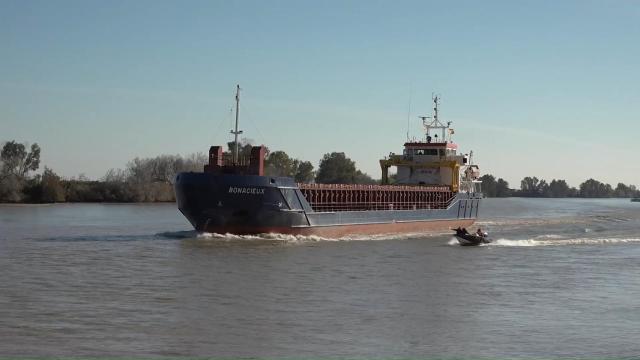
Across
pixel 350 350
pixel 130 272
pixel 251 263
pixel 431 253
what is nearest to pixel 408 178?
pixel 431 253

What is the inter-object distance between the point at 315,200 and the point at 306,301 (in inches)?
793

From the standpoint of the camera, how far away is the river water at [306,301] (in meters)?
14.2

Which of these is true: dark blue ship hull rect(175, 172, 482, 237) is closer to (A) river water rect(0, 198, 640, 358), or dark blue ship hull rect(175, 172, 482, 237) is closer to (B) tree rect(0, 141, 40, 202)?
(A) river water rect(0, 198, 640, 358)

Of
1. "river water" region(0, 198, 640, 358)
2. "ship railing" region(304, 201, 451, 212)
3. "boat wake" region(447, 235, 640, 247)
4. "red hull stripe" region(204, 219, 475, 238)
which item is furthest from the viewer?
"ship railing" region(304, 201, 451, 212)

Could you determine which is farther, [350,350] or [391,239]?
[391,239]

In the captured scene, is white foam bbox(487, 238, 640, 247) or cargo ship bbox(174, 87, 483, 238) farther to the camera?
white foam bbox(487, 238, 640, 247)

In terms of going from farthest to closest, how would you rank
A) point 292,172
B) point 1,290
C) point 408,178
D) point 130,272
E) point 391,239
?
1. point 292,172
2. point 408,178
3. point 391,239
4. point 130,272
5. point 1,290

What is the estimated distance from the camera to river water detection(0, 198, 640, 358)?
46.4 ft

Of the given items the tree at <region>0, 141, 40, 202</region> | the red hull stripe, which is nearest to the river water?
the red hull stripe

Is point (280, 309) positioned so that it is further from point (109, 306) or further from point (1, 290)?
point (1, 290)

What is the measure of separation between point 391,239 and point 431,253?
7.38 metres

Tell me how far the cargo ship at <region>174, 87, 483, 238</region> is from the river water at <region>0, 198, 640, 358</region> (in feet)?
5.28

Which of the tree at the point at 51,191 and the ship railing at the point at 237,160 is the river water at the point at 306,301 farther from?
the tree at the point at 51,191

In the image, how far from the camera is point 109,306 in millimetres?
17375
